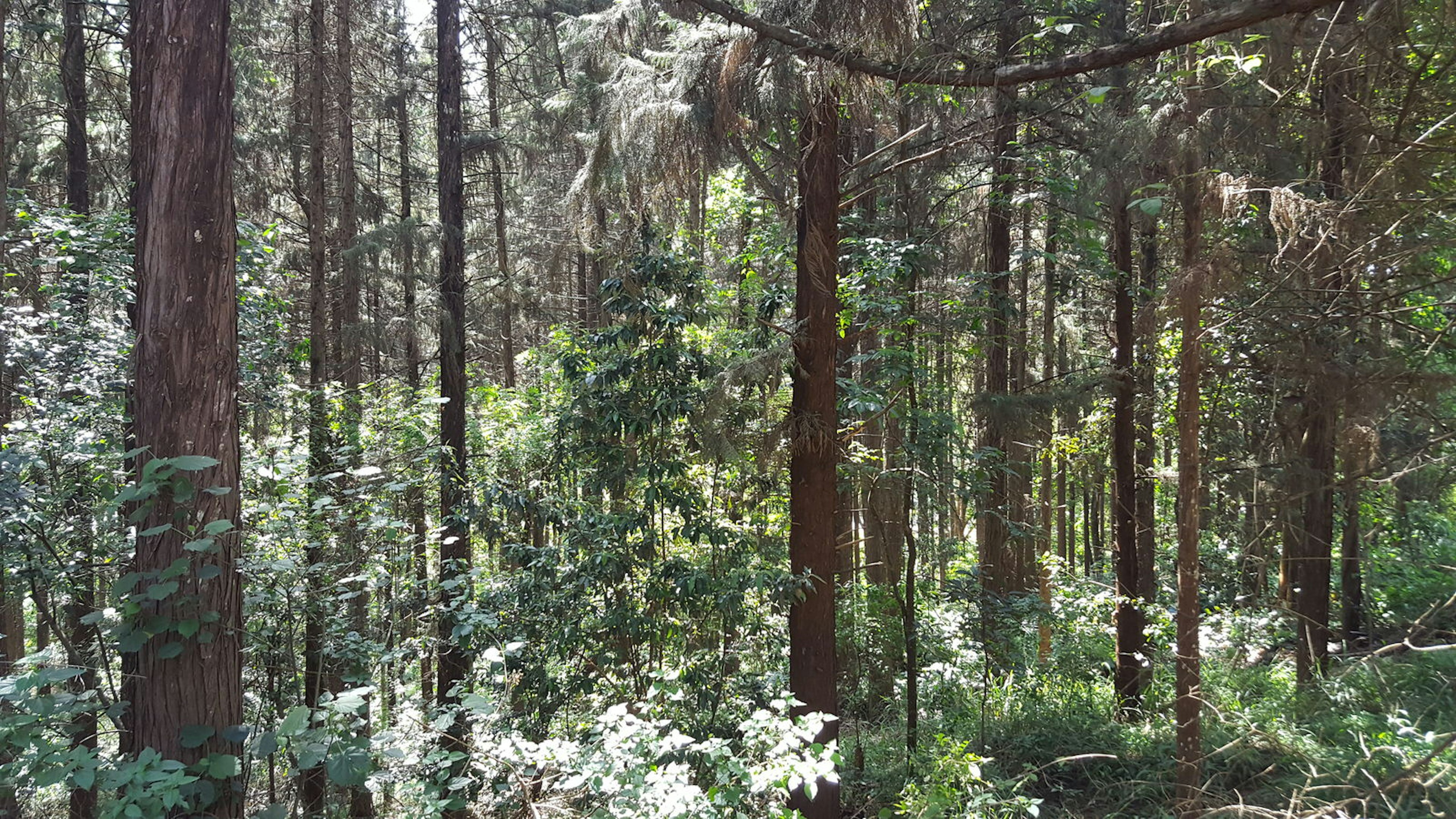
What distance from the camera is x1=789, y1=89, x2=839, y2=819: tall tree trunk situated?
627 cm

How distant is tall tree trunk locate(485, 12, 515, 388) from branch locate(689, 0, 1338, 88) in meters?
7.13

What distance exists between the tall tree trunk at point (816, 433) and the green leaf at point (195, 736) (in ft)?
14.1

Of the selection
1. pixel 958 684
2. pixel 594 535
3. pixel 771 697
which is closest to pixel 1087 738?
pixel 958 684

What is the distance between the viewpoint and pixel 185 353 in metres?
3.30

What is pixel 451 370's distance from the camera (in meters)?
10.1

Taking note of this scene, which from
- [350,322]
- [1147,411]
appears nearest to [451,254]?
[350,322]

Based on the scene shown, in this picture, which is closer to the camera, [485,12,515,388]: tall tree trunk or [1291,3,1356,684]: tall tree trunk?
[1291,3,1356,684]: tall tree trunk

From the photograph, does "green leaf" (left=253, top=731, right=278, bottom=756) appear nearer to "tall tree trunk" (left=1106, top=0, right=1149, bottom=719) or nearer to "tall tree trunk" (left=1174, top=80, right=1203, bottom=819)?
"tall tree trunk" (left=1174, top=80, right=1203, bottom=819)

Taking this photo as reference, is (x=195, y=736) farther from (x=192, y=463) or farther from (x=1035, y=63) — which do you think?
(x=1035, y=63)

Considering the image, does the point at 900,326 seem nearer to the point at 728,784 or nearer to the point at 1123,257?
the point at 1123,257

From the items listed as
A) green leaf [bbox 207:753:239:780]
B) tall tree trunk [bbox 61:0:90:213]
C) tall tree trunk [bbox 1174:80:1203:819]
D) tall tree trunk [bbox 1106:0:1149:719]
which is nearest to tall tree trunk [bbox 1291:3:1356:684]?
tall tree trunk [bbox 1174:80:1203:819]

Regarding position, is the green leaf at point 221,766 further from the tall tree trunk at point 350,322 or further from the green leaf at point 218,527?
the tall tree trunk at point 350,322

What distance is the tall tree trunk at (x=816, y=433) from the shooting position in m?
6.27

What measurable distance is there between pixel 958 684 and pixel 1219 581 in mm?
6349
